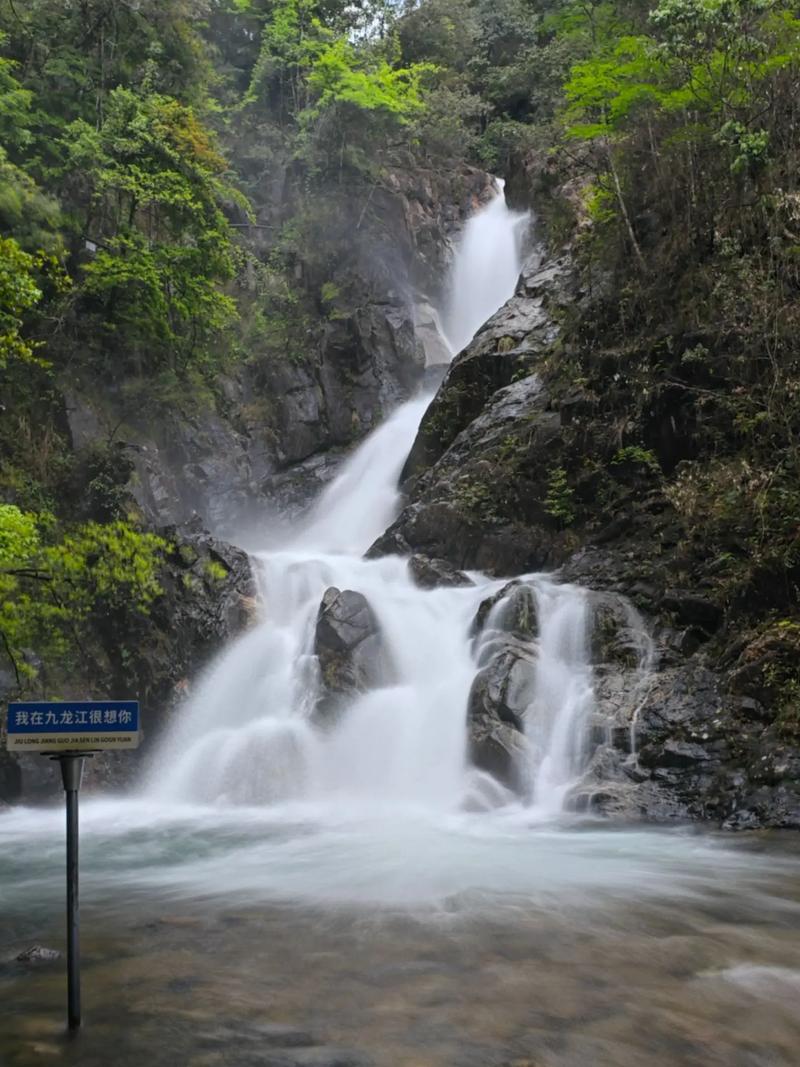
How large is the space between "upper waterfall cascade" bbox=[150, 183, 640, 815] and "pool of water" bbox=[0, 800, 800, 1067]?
1.82m

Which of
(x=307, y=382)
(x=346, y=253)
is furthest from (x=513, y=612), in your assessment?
(x=346, y=253)

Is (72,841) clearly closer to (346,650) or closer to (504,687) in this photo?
(504,687)

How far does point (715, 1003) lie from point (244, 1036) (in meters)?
2.54

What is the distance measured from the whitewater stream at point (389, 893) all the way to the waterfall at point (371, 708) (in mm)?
40

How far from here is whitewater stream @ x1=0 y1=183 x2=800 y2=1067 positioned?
4.39 m

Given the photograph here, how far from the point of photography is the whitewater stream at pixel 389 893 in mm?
4391

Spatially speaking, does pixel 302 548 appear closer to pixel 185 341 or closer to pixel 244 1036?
pixel 185 341

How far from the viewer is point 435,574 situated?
15.9m

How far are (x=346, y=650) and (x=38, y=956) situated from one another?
28.2 ft

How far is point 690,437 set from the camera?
1456cm

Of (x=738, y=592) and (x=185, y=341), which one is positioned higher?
(x=185, y=341)

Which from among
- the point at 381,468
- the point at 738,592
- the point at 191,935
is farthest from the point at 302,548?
the point at 191,935

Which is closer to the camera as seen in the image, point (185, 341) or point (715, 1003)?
point (715, 1003)

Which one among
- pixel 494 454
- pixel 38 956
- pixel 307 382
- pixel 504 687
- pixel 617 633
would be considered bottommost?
pixel 38 956
